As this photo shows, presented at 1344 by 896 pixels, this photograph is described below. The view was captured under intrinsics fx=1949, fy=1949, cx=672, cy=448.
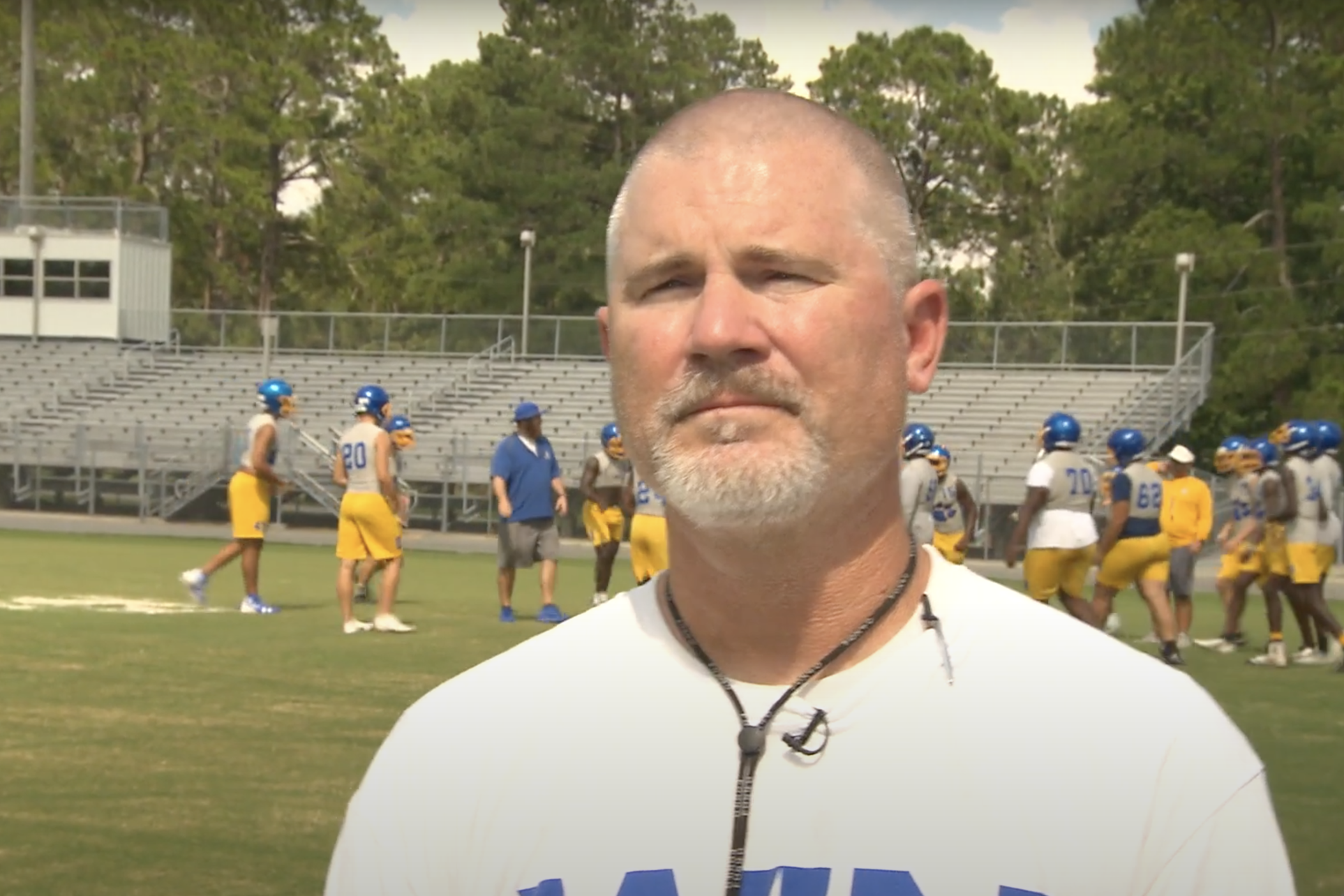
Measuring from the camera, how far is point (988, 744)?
7.93 feet

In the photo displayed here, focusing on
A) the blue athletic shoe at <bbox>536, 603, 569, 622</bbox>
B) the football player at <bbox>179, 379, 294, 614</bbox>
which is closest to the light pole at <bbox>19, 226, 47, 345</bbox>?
the football player at <bbox>179, 379, 294, 614</bbox>

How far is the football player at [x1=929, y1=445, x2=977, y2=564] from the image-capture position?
17.9 metres

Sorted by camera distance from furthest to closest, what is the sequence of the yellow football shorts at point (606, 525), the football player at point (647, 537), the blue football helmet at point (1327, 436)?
1. the yellow football shorts at point (606, 525)
2. the blue football helmet at point (1327, 436)
3. the football player at point (647, 537)

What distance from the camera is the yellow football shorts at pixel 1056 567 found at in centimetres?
1521

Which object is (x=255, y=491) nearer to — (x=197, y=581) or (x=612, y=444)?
(x=197, y=581)

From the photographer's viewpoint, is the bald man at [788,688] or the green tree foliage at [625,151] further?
the green tree foliage at [625,151]

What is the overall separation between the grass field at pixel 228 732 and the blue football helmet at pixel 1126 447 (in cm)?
178

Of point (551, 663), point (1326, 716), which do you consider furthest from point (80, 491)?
point (551, 663)

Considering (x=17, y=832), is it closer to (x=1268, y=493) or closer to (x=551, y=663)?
(x=551, y=663)

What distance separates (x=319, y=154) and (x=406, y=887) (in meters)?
62.6

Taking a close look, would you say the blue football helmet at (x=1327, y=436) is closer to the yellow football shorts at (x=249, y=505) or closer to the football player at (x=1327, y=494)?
the football player at (x=1327, y=494)

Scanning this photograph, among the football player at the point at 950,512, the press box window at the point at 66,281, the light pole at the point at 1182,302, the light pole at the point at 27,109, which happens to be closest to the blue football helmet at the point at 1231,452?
the football player at the point at 950,512

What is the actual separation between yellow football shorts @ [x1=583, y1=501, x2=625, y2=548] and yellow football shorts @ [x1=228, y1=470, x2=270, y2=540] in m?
3.91

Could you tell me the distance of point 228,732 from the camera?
10445mm
